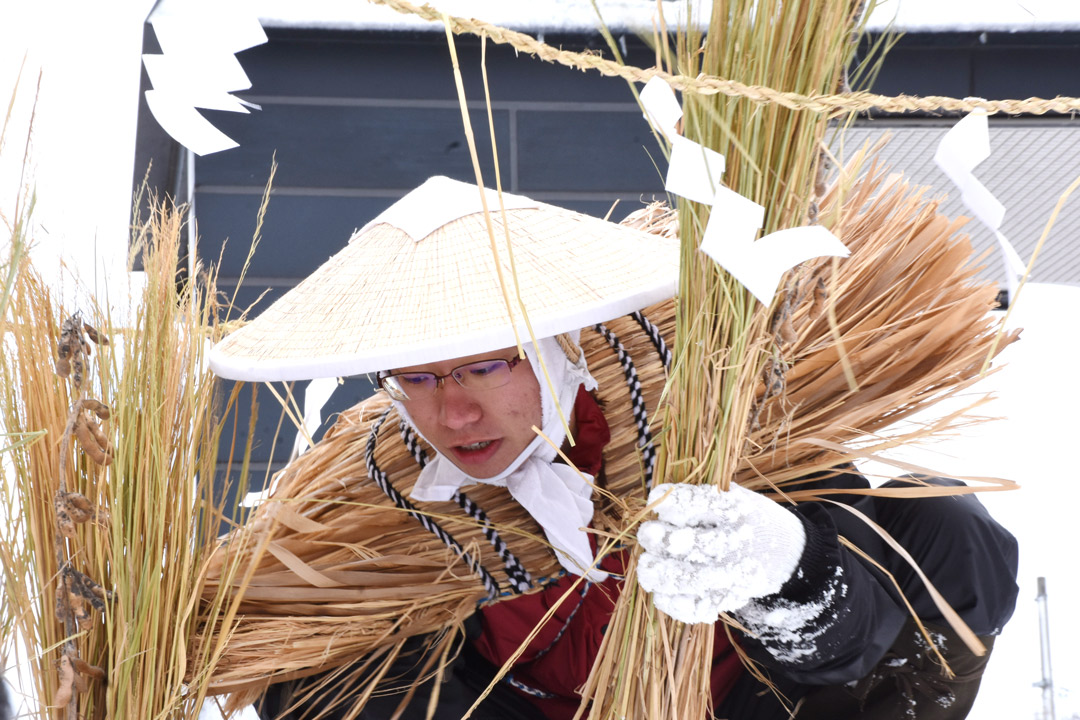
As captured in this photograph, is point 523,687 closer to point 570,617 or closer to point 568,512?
point 570,617

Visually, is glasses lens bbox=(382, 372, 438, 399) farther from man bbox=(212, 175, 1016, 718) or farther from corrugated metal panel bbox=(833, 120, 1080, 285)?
corrugated metal panel bbox=(833, 120, 1080, 285)

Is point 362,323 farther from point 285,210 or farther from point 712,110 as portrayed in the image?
point 285,210

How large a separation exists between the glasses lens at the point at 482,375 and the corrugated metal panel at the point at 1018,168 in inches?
63.1

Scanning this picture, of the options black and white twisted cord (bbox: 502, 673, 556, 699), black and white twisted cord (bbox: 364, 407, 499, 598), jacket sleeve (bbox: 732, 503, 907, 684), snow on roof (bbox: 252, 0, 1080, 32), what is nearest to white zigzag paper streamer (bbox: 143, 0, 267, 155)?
black and white twisted cord (bbox: 364, 407, 499, 598)

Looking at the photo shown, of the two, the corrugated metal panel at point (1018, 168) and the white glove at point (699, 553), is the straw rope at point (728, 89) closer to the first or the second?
the white glove at point (699, 553)

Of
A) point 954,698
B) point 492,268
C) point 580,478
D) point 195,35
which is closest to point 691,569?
point 580,478

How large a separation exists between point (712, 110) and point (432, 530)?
0.72 meters

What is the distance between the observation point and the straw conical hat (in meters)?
1.12

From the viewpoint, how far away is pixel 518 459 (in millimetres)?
1335

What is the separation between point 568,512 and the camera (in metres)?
A: 1.30

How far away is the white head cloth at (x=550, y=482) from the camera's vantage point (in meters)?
1.30

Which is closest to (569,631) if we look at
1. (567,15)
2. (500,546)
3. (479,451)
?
(500,546)

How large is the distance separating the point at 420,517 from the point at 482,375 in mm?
231

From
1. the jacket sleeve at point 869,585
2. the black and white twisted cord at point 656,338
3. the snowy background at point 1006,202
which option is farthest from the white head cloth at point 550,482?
the snowy background at point 1006,202
